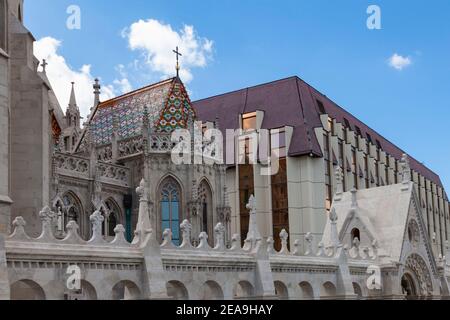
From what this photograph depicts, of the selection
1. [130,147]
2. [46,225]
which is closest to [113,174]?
[130,147]

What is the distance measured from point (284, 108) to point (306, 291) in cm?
2983

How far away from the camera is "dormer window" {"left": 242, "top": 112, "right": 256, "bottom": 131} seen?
5775cm

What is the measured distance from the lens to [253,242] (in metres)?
25.7

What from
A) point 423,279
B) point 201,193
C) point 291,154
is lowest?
point 423,279

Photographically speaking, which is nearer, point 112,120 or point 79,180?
point 79,180

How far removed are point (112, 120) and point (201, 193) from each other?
27.3 feet

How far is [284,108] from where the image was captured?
5706cm

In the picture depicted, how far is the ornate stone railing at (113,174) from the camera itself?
127ft

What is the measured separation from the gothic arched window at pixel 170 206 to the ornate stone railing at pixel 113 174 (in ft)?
7.07

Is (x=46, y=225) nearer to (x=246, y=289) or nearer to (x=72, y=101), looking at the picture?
(x=246, y=289)

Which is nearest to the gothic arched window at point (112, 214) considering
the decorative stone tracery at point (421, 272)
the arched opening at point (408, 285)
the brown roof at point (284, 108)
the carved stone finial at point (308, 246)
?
the carved stone finial at point (308, 246)

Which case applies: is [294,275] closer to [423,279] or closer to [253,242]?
[253,242]
